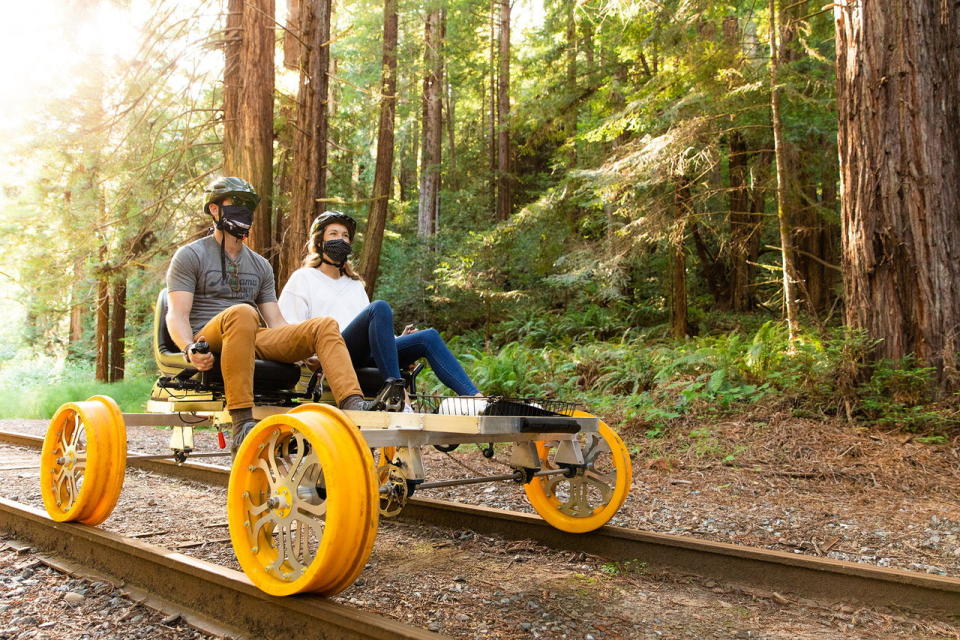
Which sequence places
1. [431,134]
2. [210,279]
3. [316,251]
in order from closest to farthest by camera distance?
1. [210,279]
2. [316,251]
3. [431,134]

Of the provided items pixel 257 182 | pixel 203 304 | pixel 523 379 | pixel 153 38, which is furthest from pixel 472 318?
pixel 203 304

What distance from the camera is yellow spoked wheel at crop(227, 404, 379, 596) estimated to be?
8.56 feet

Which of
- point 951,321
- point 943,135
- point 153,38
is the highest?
point 153,38

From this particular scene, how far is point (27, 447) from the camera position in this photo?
26.6ft

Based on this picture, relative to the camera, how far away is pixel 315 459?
284cm

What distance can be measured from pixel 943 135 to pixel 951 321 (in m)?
1.86

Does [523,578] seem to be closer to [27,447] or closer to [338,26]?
[27,447]

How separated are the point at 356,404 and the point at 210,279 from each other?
66.8 inches

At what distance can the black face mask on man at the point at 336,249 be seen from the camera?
190 inches

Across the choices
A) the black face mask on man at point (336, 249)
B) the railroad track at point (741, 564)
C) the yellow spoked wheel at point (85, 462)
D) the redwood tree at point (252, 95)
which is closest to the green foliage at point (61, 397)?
the redwood tree at point (252, 95)

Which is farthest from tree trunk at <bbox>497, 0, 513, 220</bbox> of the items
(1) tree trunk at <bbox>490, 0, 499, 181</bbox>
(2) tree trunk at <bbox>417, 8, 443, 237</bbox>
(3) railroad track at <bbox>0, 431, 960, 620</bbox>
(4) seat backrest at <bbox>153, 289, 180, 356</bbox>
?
(3) railroad track at <bbox>0, 431, 960, 620</bbox>

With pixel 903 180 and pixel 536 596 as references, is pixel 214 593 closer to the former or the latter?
pixel 536 596

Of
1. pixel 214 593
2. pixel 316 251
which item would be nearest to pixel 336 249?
pixel 316 251

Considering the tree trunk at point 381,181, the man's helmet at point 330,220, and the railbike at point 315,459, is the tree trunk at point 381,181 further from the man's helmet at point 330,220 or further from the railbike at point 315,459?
the railbike at point 315,459
